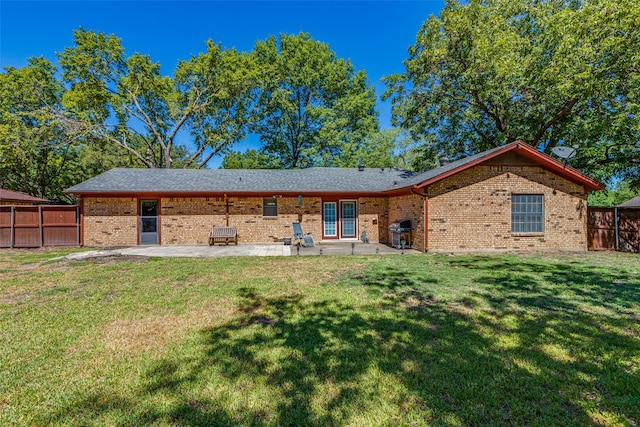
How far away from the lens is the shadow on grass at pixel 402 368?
230cm

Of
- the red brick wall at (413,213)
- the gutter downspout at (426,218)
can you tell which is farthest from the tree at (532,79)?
the gutter downspout at (426,218)

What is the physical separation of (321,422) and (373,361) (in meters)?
1.01

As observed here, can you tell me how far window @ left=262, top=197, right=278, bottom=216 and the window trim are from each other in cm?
965

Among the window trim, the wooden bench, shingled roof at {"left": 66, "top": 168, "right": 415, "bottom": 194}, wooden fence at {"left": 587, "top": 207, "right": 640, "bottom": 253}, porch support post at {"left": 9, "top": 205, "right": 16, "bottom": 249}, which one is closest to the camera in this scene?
wooden fence at {"left": 587, "top": 207, "right": 640, "bottom": 253}

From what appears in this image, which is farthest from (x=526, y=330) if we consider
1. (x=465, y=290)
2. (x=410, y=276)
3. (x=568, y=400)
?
(x=410, y=276)

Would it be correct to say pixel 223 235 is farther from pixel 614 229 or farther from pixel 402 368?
pixel 614 229

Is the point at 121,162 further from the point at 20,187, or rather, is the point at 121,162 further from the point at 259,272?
the point at 259,272

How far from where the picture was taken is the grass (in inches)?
92.1

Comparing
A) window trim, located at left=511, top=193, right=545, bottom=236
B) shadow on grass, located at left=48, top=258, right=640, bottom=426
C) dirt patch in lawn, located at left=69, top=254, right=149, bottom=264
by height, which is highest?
window trim, located at left=511, top=193, right=545, bottom=236

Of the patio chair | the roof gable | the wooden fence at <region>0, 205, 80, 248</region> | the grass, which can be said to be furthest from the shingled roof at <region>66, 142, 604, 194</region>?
the grass

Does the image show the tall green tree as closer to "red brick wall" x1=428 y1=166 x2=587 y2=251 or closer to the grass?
the grass

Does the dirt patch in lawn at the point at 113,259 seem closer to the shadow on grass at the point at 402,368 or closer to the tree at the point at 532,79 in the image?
the shadow on grass at the point at 402,368

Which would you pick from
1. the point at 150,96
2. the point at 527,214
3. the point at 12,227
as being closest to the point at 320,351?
the point at 527,214

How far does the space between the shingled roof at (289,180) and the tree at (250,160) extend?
9.56 meters
